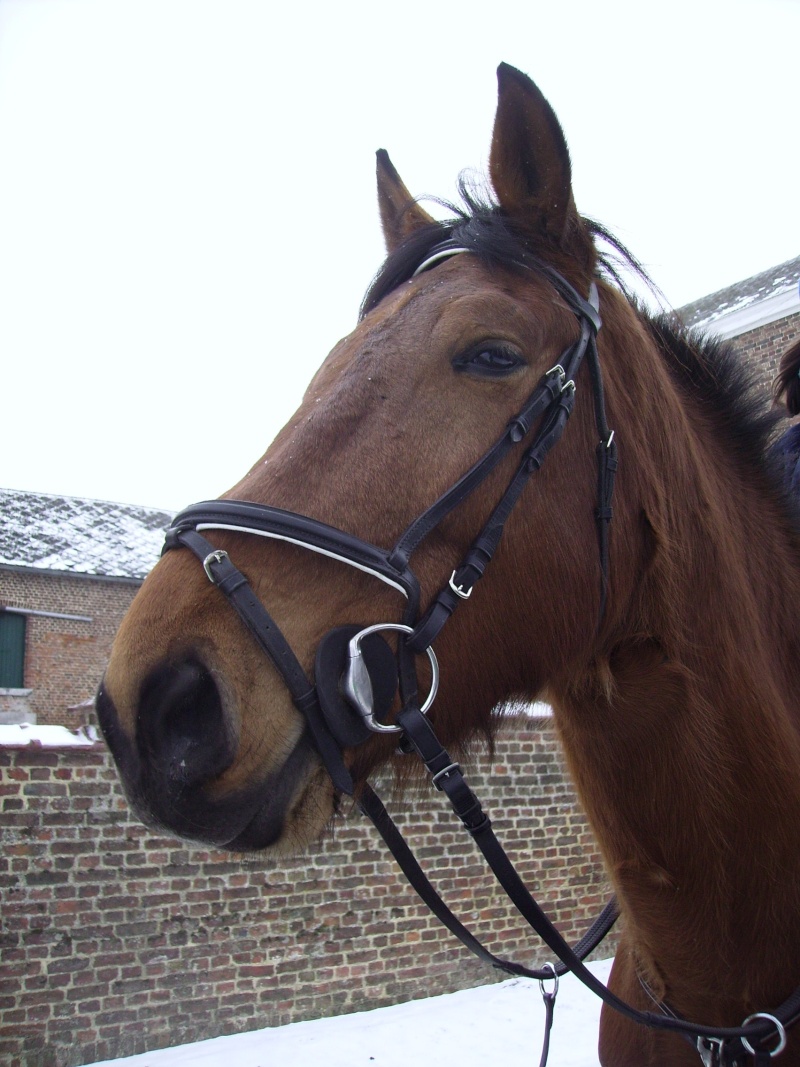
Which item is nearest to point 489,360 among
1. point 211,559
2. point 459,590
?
point 459,590

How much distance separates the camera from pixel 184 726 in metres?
1.43

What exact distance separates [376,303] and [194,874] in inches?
220

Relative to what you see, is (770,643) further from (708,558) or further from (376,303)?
(376,303)

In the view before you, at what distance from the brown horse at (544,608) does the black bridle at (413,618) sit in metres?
0.03

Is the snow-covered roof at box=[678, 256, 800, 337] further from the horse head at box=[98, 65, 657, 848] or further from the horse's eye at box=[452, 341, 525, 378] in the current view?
the horse's eye at box=[452, 341, 525, 378]

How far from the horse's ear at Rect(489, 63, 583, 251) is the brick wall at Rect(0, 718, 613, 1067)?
4.25 metres

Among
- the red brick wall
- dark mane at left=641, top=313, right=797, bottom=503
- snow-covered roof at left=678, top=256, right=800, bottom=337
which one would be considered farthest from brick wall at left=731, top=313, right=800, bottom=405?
dark mane at left=641, top=313, right=797, bottom=503

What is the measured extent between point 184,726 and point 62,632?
24923mm

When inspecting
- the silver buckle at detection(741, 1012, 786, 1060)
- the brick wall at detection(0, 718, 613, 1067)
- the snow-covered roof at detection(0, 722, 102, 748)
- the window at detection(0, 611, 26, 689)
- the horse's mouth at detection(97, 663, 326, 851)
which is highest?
the horse's mouth at detection(97, 663, 326, 851)

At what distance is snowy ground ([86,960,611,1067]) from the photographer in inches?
231

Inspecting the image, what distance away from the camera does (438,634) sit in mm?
1631

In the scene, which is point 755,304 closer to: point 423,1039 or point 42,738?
point 423,1039

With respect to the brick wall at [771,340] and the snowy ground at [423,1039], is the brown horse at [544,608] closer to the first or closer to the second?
the snowy ground at [423,1039]

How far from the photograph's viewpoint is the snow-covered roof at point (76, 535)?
24719 mm
